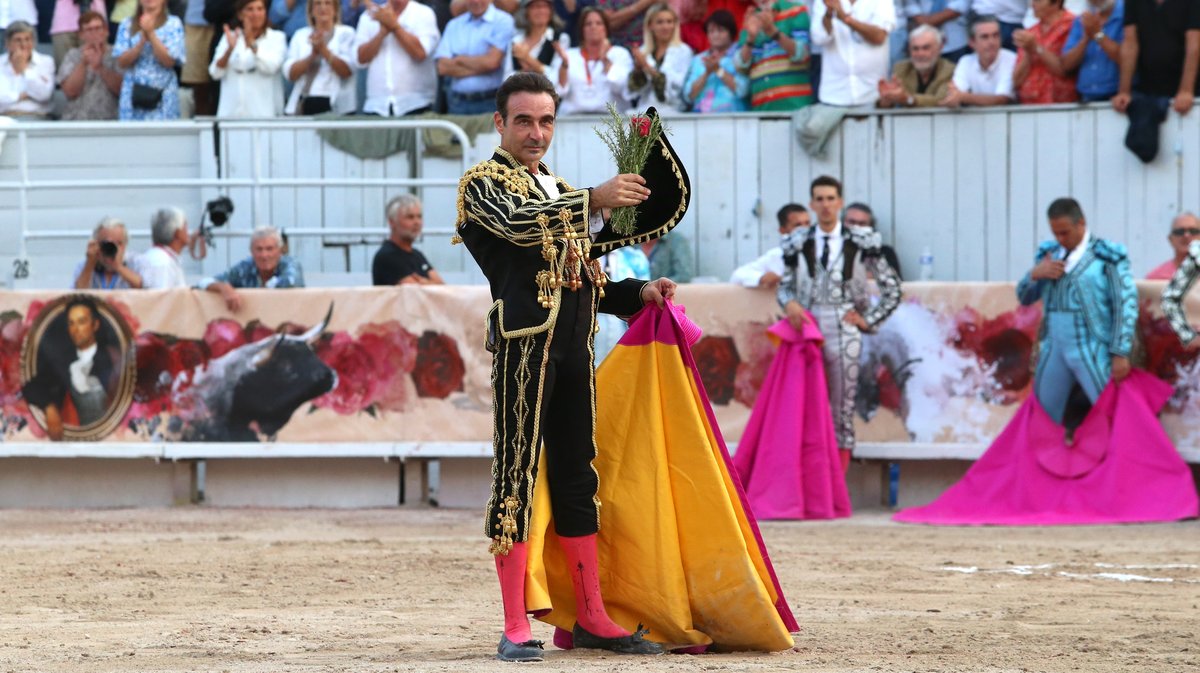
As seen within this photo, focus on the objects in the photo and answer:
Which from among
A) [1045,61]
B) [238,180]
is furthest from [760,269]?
[238,180]

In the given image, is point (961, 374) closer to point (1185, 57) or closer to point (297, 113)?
point (1185, 57)

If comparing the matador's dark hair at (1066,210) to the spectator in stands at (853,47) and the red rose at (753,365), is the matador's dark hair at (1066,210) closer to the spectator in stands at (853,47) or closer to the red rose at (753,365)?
the red rose at (753,365)

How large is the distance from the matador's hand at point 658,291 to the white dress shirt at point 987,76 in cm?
750

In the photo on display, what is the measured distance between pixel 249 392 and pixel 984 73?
18.6 ft

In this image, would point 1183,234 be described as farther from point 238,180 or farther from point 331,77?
point 331,77

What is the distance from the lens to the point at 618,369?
6293 mm

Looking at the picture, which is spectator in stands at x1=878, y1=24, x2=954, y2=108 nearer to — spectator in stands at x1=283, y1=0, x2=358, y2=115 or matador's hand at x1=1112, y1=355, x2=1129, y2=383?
matador's hand at x1=1112, y1=355, x2=1129, y2=383

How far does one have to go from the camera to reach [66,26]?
1512 cm

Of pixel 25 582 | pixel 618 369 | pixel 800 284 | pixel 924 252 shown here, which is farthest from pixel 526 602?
pixel 924 252

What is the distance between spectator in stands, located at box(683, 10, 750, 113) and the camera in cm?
1354

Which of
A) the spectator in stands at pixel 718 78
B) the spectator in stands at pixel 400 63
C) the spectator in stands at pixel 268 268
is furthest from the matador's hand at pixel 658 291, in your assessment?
the spectator in stands at pixel 400 63

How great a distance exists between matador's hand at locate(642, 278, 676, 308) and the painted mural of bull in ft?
18.4

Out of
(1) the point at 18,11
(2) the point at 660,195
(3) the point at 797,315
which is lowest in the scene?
(3) the point at 797,315

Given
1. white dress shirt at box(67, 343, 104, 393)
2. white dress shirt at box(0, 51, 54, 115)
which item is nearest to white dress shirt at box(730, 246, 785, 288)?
white dress shirt at box(67, 343, 104, 393)
